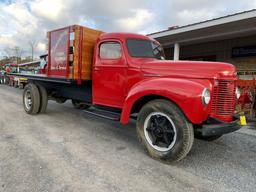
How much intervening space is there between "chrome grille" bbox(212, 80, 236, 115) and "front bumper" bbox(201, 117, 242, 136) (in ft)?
0.55

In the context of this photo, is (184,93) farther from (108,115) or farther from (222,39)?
(222,39)

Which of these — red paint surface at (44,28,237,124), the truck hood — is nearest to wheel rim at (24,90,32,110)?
red paint surface at (44,28,237,124)

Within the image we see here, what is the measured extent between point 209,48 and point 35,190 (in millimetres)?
10153

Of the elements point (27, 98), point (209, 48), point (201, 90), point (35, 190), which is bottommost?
point (35, 190)

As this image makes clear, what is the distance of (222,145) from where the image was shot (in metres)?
3.99

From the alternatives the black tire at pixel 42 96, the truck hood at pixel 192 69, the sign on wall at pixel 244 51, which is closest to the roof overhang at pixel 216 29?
the sign on wall at pixel 244 51

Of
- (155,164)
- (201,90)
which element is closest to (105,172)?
(155,164)

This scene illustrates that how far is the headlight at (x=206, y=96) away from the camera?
2741mm

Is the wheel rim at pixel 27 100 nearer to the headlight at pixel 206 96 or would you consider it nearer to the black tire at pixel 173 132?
the black tire at pixel 173 132

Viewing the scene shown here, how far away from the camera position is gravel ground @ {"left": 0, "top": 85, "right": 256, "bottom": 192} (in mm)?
2449

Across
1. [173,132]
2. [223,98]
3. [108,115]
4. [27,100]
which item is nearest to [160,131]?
[173,132]

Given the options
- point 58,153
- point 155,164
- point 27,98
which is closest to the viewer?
point 155,164

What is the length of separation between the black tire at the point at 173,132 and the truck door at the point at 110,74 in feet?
3.34

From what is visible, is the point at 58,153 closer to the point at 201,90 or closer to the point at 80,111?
the point at 201,90
